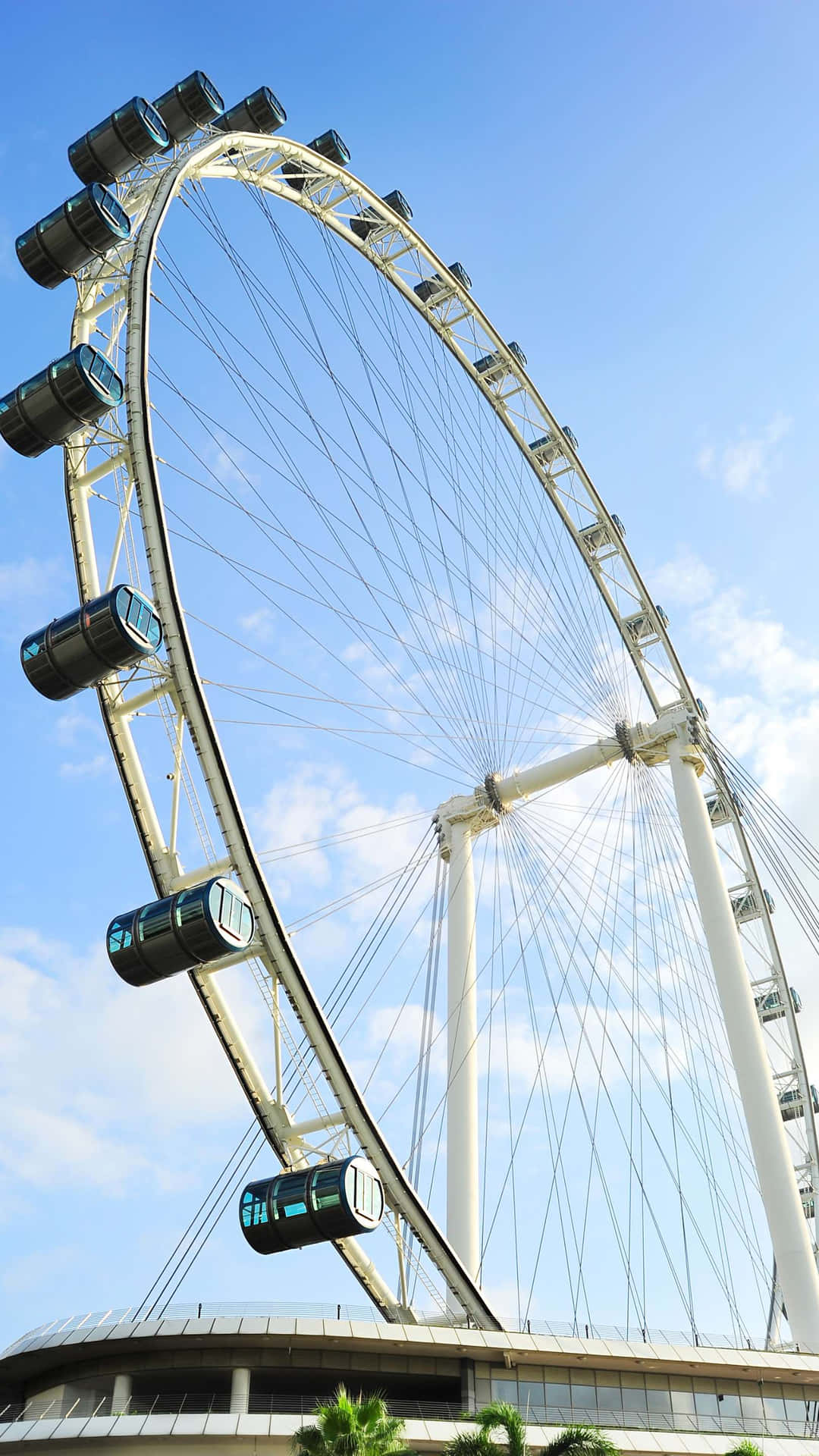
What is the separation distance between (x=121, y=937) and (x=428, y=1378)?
1199cm

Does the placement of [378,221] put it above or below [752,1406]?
above

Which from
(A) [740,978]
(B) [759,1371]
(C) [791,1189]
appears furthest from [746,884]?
(B) [759,1371]

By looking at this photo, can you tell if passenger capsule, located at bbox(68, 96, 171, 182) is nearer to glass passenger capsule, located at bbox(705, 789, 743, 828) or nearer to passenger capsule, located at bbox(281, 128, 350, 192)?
passenger capsule, located at bbox(281, 128, 350, 192)

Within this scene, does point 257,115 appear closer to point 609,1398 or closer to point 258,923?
point 258,923

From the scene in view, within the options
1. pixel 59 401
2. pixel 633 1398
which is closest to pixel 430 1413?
pixel 633 1398

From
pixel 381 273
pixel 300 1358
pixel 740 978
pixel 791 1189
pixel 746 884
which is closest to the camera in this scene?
pixel 300 1358

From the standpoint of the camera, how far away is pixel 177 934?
1041 inches

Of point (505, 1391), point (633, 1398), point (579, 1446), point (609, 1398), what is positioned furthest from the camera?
point (633, 1398)

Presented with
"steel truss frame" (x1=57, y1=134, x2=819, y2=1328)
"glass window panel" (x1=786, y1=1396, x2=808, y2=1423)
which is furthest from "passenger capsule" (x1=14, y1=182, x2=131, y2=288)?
"glass window panel" (x1=786, y1=1396, x2=808, y2=1423)

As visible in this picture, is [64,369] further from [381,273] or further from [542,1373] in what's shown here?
[542,1373]

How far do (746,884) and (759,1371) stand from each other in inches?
870

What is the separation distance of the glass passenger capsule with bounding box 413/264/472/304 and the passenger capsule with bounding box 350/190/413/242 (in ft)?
8.11

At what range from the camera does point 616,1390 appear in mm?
30281

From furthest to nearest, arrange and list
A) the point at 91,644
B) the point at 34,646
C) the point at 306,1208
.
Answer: the point at 34,646, the point at 91,644, the point at 306,1208
